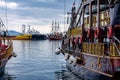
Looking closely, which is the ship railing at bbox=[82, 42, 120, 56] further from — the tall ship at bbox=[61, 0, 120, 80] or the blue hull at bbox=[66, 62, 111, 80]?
the blue hull at bbox=[66, 62, 111, 80]

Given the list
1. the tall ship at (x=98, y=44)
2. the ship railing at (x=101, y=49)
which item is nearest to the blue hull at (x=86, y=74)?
the tall ship at (x=98, y=44)

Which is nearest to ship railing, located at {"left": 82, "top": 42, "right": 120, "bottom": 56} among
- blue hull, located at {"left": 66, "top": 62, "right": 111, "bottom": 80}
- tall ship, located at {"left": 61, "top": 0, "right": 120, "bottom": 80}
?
tall ship, located at {"left": 61, "top": 0, "right": 120, "bottom": 80}

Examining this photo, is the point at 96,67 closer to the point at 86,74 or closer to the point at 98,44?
the point at 98,44

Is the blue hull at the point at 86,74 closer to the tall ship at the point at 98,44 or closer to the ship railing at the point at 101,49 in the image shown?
the tall ship at the point at 98,44

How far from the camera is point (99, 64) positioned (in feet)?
90.4

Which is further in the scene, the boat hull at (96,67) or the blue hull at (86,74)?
the blue hull at (86,74)

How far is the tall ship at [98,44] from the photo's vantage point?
25.8m

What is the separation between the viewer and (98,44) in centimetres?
2842

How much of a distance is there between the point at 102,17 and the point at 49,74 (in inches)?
484

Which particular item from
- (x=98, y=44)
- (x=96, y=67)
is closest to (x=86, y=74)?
(x=96, y=67)

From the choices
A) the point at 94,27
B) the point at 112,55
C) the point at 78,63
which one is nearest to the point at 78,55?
the point at 78,63

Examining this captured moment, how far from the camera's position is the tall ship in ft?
84.6

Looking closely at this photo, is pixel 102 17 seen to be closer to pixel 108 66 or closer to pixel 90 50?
pixel 90 50

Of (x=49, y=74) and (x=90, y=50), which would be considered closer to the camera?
(x=90, y=50)
